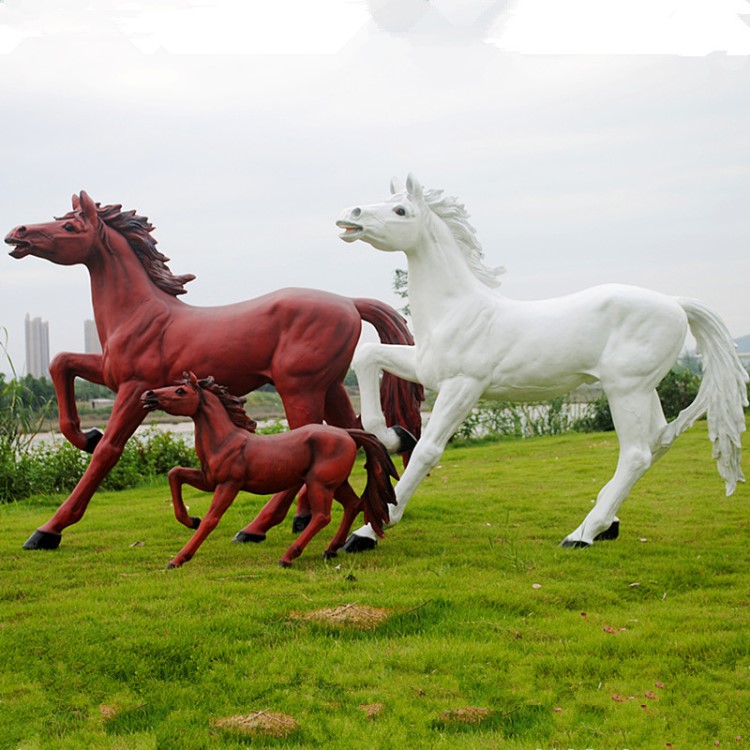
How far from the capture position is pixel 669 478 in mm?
8656

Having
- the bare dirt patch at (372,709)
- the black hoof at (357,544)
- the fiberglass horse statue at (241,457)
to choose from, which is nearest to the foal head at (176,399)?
the fiberglass horse statue at (241,457)

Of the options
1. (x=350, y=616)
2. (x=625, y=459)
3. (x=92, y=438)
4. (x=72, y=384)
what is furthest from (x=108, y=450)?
(x=625, y=459)

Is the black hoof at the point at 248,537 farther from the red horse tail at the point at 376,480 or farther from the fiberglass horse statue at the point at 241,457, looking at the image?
the red horse tail at the point at 376,480

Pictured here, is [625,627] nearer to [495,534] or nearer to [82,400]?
[495,534]

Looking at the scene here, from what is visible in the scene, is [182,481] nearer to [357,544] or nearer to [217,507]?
[217,507]

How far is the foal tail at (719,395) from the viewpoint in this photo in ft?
18.1

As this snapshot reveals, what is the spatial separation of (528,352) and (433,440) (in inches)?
31.7

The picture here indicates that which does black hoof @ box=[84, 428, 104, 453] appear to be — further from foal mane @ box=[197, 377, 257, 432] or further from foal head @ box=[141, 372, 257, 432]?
foal mane @ box=[197, 377, 257, 432]

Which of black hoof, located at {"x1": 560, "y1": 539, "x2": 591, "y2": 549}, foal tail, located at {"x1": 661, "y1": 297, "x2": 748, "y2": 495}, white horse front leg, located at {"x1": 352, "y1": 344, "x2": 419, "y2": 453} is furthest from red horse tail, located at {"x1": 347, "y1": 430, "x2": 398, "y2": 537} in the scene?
foal tail, located at {"x1": 661, "y1": 297, "x2": 748, "y2": 495}

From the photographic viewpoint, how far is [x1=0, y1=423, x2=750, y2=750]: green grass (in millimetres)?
3100

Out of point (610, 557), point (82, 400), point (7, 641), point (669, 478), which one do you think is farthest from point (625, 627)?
point (82, 400)

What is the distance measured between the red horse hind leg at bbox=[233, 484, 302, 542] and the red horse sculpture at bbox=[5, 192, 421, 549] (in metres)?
0.05

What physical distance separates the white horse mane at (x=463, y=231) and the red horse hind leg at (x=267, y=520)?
1.94 meters

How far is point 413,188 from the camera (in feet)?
18.2
